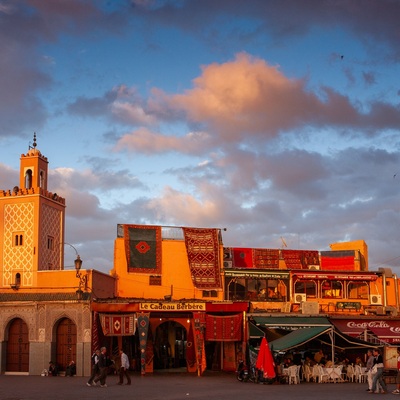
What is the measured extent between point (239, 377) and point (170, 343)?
34.8 ft

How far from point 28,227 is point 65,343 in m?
10.4

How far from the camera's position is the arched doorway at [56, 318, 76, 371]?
31078 millimetres

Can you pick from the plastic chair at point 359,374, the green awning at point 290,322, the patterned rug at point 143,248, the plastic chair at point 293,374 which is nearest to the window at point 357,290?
the green awning at point 290,322

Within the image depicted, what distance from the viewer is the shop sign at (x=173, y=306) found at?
30903mm

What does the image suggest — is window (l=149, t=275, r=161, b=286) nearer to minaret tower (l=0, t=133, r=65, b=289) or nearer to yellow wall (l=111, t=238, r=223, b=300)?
yellow wall (l=111, t=238, r=223, b=300)

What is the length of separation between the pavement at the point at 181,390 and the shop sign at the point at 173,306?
A: 378 centimetres

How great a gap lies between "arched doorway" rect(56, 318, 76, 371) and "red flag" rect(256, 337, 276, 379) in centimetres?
976

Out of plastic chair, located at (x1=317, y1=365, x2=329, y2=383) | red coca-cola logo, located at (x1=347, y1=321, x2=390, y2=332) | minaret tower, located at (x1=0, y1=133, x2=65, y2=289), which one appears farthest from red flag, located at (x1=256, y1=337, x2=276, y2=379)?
minaret tower, located at (x1=0, y1=133, x2=65, y2=289)

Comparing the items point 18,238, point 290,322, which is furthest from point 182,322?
point 18,238

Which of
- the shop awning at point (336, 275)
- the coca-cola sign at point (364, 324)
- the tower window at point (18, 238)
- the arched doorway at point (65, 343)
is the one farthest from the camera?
the shop awning at point (336, 275)

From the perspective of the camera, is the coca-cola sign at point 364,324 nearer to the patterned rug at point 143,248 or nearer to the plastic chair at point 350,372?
the plastic chair at point 350,372

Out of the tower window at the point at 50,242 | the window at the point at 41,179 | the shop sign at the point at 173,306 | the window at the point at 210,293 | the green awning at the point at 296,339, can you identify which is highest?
the window at the point at 41,179

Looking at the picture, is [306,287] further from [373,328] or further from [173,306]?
[173,306]

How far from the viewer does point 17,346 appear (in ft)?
104
